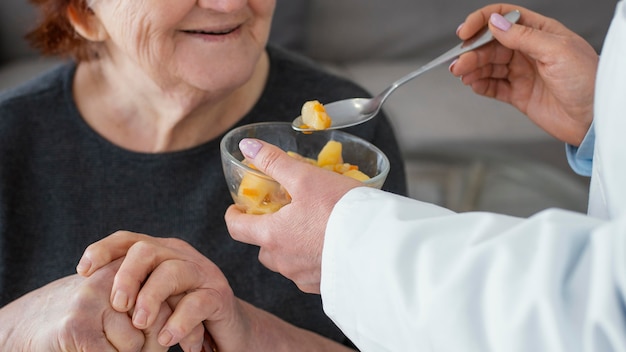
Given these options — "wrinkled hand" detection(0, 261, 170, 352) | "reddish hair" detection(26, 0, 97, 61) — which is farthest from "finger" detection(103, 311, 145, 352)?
"reddish hair" detection(26, 0, 97, 61)

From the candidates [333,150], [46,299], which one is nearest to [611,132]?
[333,150]

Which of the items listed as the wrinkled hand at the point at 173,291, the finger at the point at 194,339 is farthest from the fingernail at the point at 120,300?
the finger at the point at 194,339

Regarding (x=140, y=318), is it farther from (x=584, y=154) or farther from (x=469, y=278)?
(x=584, y=154)

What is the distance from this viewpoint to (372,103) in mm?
1354

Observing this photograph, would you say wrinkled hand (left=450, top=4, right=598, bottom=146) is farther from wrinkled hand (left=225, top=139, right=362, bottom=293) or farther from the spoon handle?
wrinkled hand (left=225, top=139, right=362, bottom=293)

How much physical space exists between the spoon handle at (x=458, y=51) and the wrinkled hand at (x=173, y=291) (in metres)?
0.44

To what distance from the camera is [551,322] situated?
744 millimetres

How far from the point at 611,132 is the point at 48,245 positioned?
105cm

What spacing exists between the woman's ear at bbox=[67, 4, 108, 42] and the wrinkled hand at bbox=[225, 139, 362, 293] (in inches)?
21.9

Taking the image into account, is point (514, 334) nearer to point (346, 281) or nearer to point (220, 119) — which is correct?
point (346, 281)

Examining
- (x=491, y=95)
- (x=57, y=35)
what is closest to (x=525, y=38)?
(x=491, y=95)

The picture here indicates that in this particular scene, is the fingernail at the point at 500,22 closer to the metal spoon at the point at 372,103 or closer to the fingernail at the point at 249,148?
the metal spoon at the point at 372,103

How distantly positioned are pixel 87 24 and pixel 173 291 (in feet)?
1.99

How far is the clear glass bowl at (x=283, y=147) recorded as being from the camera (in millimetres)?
1045
